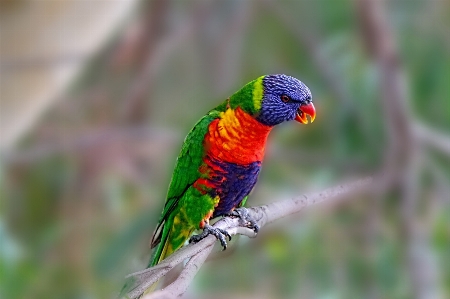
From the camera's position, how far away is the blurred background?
162cm

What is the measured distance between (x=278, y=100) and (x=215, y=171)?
24 cm

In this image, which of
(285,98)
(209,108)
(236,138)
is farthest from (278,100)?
(209,108)

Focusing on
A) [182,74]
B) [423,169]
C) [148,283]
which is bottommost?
[423,169]

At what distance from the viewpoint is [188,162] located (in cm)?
80

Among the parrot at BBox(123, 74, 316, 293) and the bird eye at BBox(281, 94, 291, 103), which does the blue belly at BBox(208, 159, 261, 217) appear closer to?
the parrot at BBox(123, 74, 316, 293)

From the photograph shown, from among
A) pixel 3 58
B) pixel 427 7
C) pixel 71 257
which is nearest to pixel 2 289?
pixel 71 257

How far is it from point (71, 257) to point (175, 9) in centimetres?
106

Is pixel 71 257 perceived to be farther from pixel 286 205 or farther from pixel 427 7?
pixel 427 7

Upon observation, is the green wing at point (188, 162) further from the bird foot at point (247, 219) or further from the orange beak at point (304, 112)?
the orange beak at point (304, 112)

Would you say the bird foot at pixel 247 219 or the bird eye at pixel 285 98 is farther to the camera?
the bird foot at pixel 247 219

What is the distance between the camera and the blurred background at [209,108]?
1.62 meters

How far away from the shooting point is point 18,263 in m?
1.72

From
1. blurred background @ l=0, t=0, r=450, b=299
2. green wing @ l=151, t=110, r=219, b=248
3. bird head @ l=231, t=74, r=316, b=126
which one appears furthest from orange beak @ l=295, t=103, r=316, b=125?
blurred background @ l=0, t=0, r=450, b=299

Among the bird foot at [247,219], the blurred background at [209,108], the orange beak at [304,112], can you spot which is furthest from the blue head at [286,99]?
the blurred background at [209,108]
